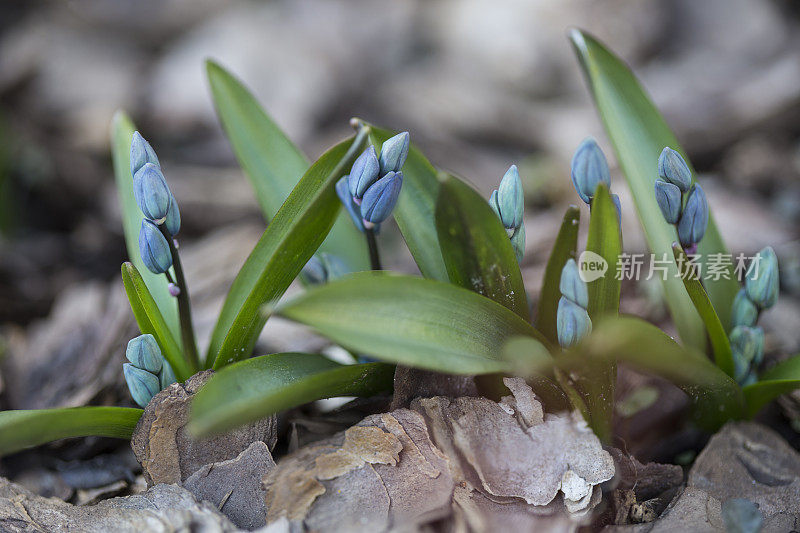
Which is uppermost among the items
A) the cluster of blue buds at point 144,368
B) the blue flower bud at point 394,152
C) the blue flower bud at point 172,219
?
the blue flower bud at point 394,152

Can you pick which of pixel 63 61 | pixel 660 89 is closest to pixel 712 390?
pixel 660 89

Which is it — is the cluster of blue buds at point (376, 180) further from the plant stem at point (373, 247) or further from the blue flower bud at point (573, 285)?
the blue flower bud at point (573, 285)

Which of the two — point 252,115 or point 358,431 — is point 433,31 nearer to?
point 252,115

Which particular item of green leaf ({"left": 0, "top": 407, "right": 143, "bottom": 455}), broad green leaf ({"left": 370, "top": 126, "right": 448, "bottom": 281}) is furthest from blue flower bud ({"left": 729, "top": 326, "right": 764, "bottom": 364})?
green leaf ({"left": 0, "top": 407, "right": 143, "bottom": 455})

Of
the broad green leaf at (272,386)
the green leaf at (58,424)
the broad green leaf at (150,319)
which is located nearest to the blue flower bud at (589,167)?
the broad green leaf at (272,386)

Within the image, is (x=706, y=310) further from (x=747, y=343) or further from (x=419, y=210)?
(x=419, y=210)

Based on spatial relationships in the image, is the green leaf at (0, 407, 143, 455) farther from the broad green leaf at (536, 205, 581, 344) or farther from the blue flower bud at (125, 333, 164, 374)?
the broad green leaf at (536, 205, 581, 344)
